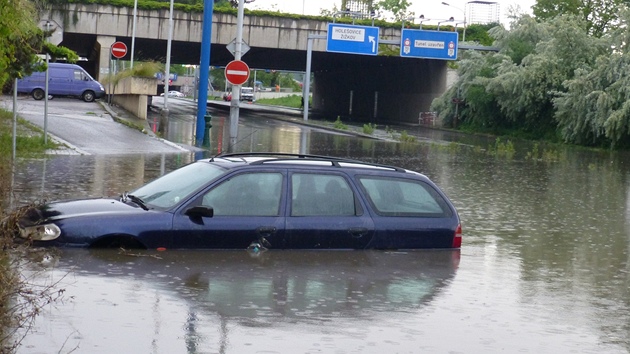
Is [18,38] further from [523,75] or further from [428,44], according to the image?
[428,44]

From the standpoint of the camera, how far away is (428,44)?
2250 inches

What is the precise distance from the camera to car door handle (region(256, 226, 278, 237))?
1053 cm

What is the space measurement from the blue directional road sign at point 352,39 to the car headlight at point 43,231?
4622 centimetres

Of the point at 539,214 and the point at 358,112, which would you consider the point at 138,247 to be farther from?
the point at 358,112

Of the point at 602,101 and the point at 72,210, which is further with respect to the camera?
the point at 602,101

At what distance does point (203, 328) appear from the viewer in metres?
7.70

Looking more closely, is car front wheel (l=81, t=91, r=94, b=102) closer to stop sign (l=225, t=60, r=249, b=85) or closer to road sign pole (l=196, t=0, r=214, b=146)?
road sign pole (l=196, t=0, r=214, b=146)

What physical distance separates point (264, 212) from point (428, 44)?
47748 mm

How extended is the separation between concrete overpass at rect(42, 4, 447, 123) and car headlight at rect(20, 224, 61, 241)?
4349cm

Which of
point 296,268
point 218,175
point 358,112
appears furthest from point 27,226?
point 358,112

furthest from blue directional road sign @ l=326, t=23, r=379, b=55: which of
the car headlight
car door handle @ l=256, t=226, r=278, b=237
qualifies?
the car headlight

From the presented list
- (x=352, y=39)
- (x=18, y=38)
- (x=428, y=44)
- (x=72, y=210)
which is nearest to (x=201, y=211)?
(x=72, y=210)

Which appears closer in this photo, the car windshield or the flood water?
the flood water

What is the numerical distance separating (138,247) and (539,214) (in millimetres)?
9287
